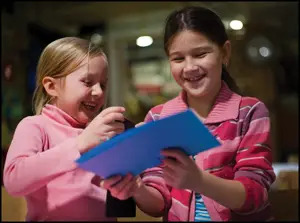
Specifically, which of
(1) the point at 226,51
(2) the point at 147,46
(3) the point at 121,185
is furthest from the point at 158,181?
(2) the point at 147,46

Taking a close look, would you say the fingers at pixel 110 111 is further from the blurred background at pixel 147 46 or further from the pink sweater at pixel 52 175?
the blurred background at pixel 147 46

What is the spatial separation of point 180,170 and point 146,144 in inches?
1.7

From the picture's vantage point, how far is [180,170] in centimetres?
44

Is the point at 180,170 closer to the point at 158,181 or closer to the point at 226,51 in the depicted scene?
the point at 158,181

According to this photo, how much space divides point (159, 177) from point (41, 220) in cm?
13

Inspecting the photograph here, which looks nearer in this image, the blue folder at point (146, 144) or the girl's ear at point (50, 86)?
the blue folder at point (146, 144)

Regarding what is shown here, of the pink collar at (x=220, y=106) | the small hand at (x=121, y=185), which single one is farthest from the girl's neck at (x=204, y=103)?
the small hand at (x=121, y=185)

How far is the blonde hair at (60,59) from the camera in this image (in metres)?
0.51

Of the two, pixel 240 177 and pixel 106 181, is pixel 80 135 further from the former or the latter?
pixel 240 177

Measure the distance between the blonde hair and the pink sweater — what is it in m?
0.04

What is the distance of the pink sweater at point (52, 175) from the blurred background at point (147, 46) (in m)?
0.17

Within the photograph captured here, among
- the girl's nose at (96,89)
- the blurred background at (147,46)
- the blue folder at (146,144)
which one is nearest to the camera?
the blue folder at (146,144)

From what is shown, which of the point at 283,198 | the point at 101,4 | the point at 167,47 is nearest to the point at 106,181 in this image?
the point at 167,47

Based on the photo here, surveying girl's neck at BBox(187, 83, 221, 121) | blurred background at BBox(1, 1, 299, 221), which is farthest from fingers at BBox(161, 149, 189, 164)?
blurred background at BBox(1, 1, 299, 221)
